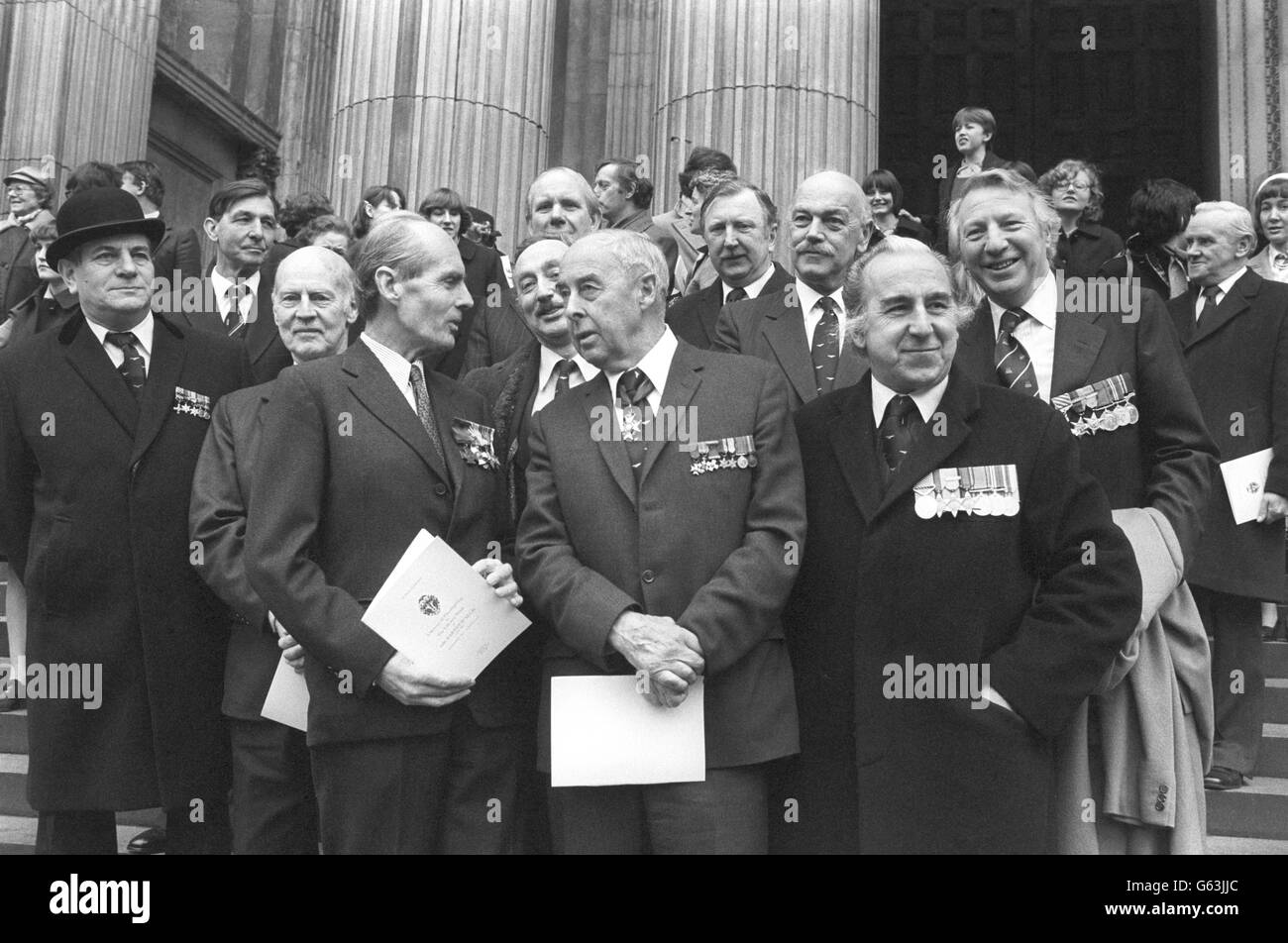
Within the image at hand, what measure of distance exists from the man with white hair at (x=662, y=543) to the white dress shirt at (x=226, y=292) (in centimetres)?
309

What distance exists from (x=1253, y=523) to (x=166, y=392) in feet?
13.4

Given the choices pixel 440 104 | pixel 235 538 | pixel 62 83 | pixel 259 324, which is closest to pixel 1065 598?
pixel 235 538

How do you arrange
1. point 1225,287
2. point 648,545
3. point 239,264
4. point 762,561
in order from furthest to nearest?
point 239,264 → point 1225,287 → point 648,545 → point 762,561

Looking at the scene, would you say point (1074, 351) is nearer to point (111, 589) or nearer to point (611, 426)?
point (611, 426)

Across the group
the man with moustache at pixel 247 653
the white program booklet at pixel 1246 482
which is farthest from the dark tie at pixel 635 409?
the white program booklet at pixel 1246 482

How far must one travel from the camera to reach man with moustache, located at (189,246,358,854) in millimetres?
3939

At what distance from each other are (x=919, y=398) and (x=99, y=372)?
265 cm

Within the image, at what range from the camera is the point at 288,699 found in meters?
3.84

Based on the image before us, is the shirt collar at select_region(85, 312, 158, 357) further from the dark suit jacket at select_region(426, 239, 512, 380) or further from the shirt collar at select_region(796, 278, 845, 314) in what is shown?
the shirt collar at select_region(796, 278, 845, 314)

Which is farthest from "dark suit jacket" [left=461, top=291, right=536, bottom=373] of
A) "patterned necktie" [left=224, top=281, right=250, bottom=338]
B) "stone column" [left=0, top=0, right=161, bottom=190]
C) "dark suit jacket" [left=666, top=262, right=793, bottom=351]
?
"stone column" [left=0, top=0, right=161, bottom=190]

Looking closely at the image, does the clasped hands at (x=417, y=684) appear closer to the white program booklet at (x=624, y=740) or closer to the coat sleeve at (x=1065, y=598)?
the white program booklet at (x=624, y=740)

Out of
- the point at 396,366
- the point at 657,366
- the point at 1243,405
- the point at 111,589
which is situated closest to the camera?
the point at 657,366

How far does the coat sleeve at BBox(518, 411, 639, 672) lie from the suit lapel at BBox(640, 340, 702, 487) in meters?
0.27

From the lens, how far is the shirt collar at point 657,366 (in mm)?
3666
